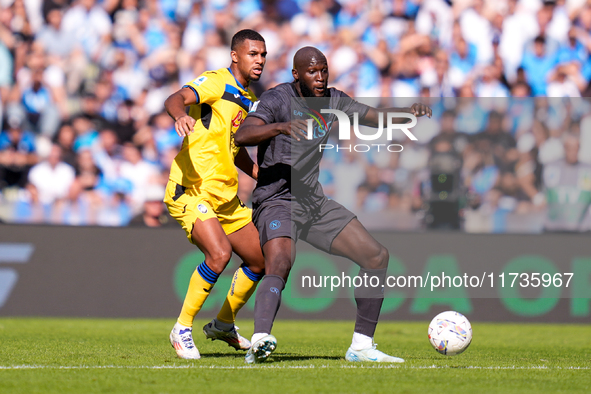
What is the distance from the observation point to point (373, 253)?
5598 millimetres

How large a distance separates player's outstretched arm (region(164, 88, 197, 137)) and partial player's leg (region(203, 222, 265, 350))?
3.79ft

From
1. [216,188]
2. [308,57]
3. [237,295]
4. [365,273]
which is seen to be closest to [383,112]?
[308,57]

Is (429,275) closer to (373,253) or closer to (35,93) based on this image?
(373,253)

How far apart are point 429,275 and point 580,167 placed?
7.98 feet

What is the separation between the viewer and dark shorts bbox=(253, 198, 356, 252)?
555 cm

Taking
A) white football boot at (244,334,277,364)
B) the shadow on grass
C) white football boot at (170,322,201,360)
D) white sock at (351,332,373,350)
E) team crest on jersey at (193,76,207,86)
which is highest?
team crest on jersey at (193,76,207,86)

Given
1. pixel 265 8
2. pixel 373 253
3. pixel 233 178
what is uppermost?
pixel 265 8

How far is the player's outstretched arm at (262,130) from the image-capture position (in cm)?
495

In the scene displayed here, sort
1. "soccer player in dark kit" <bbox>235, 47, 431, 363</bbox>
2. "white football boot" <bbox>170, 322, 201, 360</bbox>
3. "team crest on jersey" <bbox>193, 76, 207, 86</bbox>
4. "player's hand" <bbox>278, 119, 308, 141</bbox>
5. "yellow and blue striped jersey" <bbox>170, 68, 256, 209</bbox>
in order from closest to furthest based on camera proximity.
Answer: "player's hand" <bbox>278, 119, 308, 141</bbox>
"soccer player in dark kit" <bbox>235, 47, 431, 363</bbox>
"white football boot" <bbox>170, 322, 201, 360</bbox>
"team crest on jersey" <bbox>193, 76, 207, 86</bbox>
"yellow and blue striped jersey" <bbox>170, 68, 256, 209</bbox>

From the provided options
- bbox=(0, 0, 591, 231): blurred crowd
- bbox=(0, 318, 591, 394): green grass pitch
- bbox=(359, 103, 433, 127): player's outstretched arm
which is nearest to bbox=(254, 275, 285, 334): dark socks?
bbox=(0, 318, 591, 394): green grass pitch

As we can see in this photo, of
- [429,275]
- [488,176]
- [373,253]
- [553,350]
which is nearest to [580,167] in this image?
[488,176]

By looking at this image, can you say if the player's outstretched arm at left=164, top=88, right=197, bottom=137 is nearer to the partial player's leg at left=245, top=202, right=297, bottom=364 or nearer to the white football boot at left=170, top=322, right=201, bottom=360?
the partial player's leg at left=245, top=202, right=297, bottom=364

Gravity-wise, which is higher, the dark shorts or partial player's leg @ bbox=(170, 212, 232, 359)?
the dark shorts

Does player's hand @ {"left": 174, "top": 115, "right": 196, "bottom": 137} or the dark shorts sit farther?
the dark shorts
